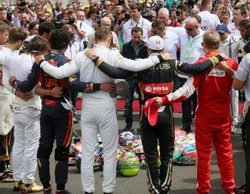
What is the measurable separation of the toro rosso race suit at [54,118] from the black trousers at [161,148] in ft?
2.92

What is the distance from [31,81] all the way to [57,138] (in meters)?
0.69

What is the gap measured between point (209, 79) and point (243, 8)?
500 cm

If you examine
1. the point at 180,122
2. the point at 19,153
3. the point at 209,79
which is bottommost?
the point at 180,122

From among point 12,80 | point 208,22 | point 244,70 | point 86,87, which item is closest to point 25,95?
point 12,80

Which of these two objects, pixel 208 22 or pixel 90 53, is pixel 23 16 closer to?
Result: pixel 208 22

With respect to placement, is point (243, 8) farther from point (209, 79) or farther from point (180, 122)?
point (209, 79)

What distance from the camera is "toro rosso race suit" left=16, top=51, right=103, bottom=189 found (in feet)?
18.8

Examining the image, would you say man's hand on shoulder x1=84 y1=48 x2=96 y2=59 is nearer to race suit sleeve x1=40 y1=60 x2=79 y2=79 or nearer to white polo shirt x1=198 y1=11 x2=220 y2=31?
race suit sleeve x1=40 y1=60 x2=79 y2=79

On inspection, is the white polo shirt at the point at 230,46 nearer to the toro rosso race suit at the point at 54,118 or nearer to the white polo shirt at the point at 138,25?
the white polo shirt at the point at 138,25

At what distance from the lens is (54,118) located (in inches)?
226

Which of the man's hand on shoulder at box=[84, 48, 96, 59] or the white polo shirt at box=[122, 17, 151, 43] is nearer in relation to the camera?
the man's hand on shoulder at box=[84, 48, 96, 59]

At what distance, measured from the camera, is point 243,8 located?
9992 mm

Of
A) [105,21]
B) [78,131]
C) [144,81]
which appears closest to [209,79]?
[144,81]

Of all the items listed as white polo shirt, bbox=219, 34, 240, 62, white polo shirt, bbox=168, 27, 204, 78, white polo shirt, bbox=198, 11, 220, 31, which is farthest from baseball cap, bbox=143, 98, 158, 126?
white polo shirt, bbox=198, 11, 220, 31
